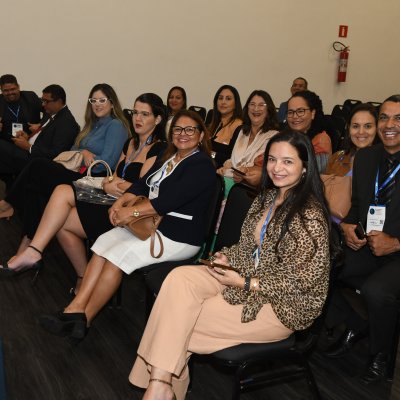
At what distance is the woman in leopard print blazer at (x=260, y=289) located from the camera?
1.84 metres

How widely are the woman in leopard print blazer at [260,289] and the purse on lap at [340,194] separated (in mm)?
832

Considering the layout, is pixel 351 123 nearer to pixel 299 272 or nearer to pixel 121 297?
pixel 299 272

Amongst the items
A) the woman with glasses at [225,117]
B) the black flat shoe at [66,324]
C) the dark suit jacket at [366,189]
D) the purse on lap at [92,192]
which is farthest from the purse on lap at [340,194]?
the woman with glasses at [225,117]

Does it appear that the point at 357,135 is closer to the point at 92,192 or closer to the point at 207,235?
the point at 207,235

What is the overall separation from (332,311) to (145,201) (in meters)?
1.11

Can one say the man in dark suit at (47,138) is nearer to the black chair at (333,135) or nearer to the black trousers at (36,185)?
the black trousers at (36,185)

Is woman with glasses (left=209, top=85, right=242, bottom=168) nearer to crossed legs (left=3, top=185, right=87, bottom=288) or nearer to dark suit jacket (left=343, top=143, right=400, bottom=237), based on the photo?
crossed legs (left=3, top=185, right=87, bottom=288)

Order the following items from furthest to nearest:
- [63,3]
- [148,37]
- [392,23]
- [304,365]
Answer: [392,23]
[148,37]
[63,3]
[304,365]

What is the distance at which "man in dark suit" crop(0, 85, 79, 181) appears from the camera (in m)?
4.36

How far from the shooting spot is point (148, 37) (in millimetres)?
6914

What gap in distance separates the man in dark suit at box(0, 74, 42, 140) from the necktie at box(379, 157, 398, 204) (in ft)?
12.0

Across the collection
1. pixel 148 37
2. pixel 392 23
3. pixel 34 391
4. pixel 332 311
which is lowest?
pixel 34 391

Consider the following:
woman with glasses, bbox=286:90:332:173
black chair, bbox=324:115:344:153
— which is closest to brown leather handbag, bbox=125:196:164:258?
woman with glasses, bbox=286:90:332:173

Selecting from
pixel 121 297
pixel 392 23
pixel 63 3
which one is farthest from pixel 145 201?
pixel 392 23
